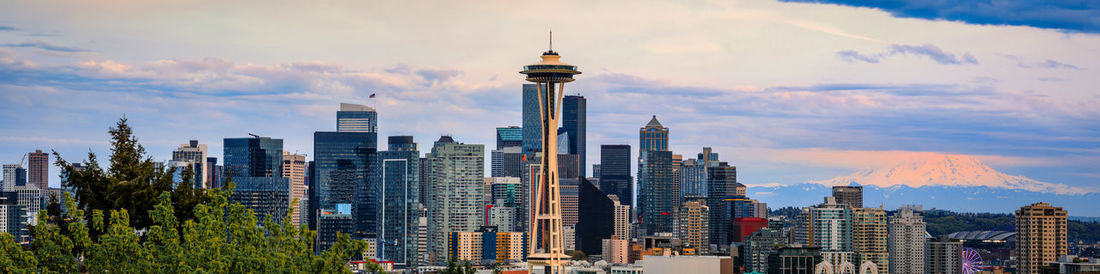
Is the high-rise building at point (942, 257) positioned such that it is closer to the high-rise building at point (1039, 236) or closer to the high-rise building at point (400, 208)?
the high-rise building at point (1039, 236)

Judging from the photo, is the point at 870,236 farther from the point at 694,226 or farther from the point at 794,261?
the point at 694,226

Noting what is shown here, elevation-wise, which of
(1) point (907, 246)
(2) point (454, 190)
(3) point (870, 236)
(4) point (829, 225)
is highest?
(2) point (454, 190)

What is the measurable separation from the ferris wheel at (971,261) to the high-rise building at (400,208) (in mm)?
66701

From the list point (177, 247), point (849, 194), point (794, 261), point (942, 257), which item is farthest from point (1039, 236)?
point (177, 247)

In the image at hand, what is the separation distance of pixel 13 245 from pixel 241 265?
14.0ft

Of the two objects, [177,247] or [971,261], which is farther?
[971,261]

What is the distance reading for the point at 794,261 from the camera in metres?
135

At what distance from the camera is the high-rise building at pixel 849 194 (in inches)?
6806

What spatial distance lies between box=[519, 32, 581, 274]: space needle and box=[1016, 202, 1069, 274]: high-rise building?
55.9m

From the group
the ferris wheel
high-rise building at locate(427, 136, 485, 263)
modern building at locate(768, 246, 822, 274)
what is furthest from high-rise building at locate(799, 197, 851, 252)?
high-rise building at locate(427, 136, 485, 263)

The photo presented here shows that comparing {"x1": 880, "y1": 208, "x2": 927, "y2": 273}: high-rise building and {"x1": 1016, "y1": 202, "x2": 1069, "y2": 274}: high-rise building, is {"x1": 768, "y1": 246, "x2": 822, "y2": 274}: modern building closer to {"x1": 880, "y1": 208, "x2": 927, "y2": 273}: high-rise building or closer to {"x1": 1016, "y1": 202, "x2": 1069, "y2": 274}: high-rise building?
{"x1": 880, "y1": 208, "x2": 927, "y2": 273}: high-rise building

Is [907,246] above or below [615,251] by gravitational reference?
above

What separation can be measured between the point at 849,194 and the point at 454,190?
174 feet

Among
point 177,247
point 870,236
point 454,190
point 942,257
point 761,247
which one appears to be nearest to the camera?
point 177,247
